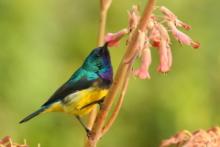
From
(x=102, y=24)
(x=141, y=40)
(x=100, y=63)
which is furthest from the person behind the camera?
(x=100, y=63)

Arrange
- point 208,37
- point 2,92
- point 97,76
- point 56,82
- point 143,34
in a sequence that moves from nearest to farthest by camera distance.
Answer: point 143,34, point 97,76, point 2,92, point 56,82, point 208,37

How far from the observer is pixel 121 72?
2.05 meters

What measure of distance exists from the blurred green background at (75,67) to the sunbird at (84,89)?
6.60 ft

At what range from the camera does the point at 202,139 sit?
6.72ft

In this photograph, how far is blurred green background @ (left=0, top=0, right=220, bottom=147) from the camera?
202 inches

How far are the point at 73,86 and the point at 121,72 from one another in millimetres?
729

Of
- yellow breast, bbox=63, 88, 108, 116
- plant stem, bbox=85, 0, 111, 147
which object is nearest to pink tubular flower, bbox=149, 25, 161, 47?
plant stem, bbox=85, 0, 111, 147

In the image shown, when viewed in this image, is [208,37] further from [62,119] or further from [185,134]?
[185,134]

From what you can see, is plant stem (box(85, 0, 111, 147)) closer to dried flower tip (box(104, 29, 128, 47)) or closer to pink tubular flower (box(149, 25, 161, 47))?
dried flower tip (box(104, 29, 128, 47))

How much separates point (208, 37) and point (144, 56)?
4142 millimetres

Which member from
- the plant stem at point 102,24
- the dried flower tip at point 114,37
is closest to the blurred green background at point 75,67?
the plant stem at point 102,24

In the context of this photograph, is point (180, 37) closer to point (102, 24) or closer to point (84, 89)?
point (102, 24)

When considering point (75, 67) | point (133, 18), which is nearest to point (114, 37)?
point (133, 18)

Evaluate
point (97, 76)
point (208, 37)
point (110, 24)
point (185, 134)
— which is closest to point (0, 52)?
point (110, 24)
